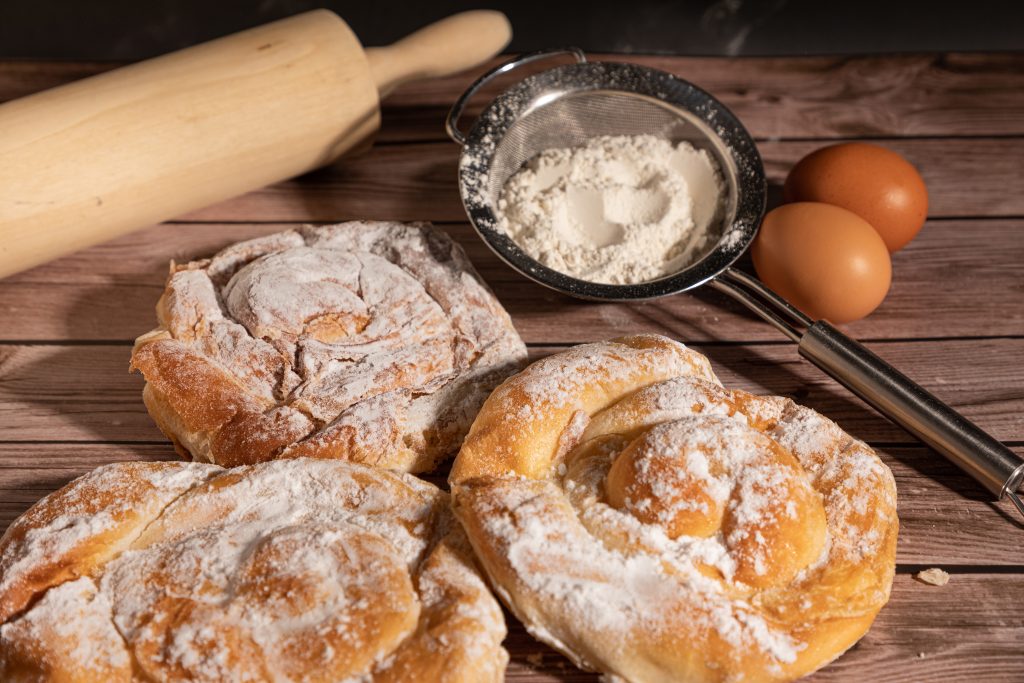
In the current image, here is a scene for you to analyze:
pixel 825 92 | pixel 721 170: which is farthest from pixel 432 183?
pixel 825 92

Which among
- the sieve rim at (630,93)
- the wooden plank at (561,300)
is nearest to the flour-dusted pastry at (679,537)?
the sieve rim at (630,93)

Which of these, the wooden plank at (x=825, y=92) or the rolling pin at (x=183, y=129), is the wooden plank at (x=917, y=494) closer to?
the rolling pin at (x=183, y=129)

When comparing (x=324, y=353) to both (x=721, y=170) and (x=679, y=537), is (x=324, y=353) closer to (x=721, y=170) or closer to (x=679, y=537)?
(x=679, y=537)

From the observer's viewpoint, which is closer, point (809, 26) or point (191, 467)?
point (191, 467)

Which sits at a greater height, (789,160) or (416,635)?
(789,160)

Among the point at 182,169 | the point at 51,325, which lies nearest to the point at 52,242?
the point at 51,325

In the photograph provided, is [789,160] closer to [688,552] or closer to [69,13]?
[688,552]
